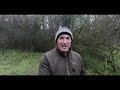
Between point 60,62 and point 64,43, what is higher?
point 64,43

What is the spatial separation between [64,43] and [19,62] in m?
5.59

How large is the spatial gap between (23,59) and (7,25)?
120 centimetres

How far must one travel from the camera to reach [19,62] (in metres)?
7.79

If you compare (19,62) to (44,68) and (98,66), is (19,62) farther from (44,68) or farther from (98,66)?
(44,68)

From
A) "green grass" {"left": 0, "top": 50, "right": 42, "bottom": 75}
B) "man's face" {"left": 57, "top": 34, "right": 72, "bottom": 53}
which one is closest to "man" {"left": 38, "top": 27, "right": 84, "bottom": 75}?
"man's face" {"left": 57, "top": 34, "right": 72, "bottom": 53}

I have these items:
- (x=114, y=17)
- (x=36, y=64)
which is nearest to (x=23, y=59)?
(x=36, y=64)

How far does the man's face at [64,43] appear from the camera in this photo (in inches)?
93.4

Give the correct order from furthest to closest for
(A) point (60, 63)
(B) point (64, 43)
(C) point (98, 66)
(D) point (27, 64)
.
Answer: (D) point (27, 64) < (C) point (98, 66) < (A) point (60, 63) < (B) point (64, 43)

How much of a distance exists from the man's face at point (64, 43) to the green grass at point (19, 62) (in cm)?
445

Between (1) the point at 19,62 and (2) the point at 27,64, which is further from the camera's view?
(1) the point at 19,62

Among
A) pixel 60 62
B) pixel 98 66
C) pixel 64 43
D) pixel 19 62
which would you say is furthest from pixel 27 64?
A: pixel 64 43

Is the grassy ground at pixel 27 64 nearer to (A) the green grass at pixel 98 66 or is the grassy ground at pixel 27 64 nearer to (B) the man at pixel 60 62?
(A) the green grass at pixel 98 66
